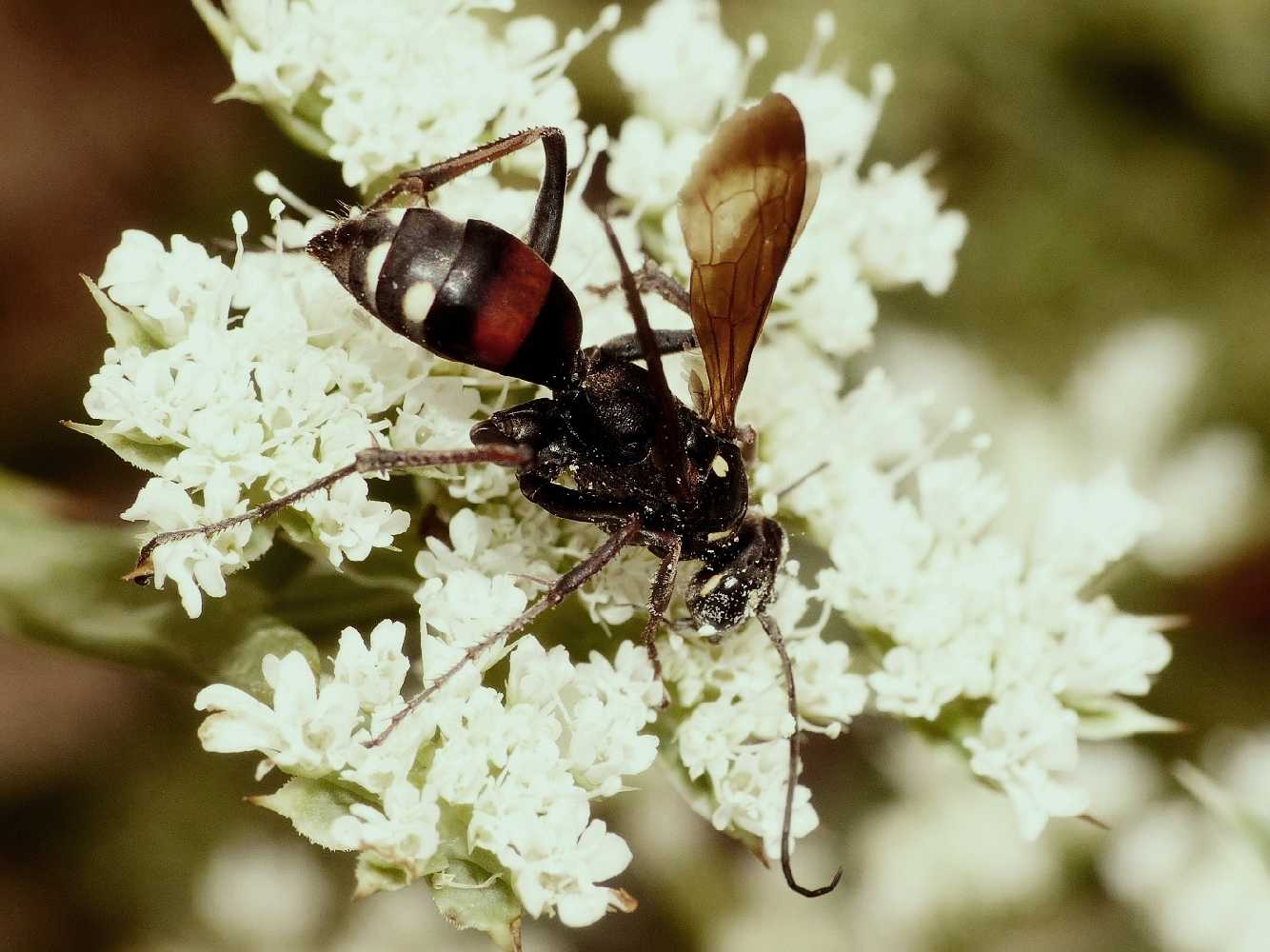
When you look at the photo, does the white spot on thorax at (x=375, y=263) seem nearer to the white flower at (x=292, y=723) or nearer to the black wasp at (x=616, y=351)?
the black wasp at (x=616, y=351)

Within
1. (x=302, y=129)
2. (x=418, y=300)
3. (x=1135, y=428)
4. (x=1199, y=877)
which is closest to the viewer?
(x=418, y=300)

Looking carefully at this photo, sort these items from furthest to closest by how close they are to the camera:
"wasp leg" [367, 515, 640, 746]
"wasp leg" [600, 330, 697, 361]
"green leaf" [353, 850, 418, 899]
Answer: "wasp leg" [600, 330, 697, 361] → "wasp leg" [367, 515, 640, 746] → "green leaf" [353, 850, 418, 899]

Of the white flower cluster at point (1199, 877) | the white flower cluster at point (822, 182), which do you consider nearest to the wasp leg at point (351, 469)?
the white flower cluster at point (822, 182)

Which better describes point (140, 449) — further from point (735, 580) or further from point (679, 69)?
point (679, 69)

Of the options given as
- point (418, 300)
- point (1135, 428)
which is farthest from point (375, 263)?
point (1135, 428)

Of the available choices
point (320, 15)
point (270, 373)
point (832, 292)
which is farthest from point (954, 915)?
point (320, 15)

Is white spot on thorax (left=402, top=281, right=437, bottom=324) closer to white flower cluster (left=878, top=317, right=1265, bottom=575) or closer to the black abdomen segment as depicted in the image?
the black abdomen segment

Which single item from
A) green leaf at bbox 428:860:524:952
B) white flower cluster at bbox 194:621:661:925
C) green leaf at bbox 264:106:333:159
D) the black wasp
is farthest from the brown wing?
green leaf at bbox 428:860:524:952
